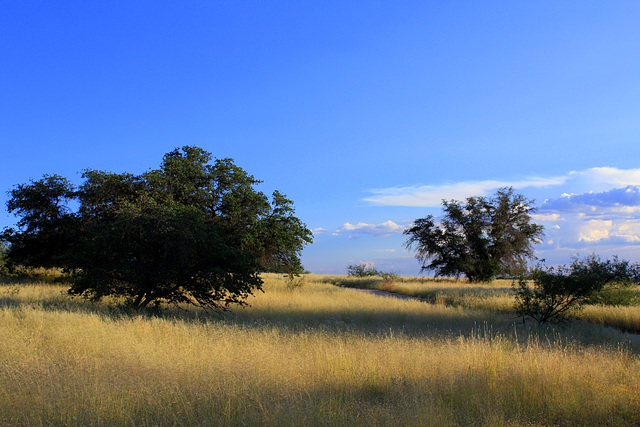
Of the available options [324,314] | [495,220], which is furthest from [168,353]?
[495,220]

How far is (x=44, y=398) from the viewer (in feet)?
16.1

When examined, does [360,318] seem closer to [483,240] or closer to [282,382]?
[282,382]

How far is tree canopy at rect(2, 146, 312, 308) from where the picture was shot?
43.0 feet

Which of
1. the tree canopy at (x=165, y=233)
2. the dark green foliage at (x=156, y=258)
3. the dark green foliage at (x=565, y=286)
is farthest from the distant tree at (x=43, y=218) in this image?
the dark green foliage at (x=565, y=286)

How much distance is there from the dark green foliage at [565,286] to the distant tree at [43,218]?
24.3 m

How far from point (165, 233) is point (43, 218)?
1560 centimetres

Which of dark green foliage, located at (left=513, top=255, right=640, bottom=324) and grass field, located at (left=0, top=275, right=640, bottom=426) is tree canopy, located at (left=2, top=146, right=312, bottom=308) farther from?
dark green foliage, located at (left=513, top=255, right=640, bottom=324)

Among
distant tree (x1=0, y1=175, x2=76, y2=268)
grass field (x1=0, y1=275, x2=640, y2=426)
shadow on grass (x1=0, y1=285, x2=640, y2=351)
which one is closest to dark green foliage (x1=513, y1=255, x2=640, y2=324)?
shadow on grass (x1=0, y1=285, x2=640, y2=351)

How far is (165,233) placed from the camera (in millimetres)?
13133

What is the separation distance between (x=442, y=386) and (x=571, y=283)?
38.7 feet

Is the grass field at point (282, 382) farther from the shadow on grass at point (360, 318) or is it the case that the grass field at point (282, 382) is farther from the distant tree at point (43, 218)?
the distant tree at point (43, 218)

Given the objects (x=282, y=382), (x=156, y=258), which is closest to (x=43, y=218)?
(x=156, y=258)

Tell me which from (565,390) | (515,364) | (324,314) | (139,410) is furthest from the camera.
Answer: (324,314)

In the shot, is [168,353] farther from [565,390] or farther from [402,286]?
[402,286]
